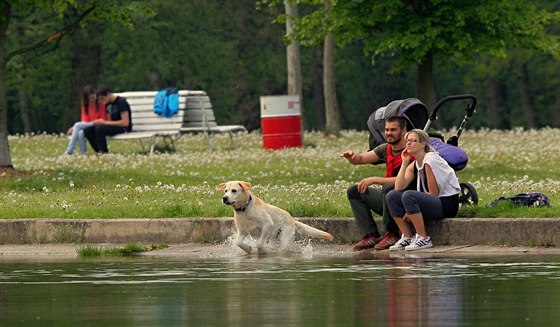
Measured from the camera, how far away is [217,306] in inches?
444

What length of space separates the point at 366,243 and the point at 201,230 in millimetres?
1946

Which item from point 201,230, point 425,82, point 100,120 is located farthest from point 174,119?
point 201,230

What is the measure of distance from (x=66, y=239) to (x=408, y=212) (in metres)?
3.96

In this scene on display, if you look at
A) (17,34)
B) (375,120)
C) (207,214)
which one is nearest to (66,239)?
(207,214)

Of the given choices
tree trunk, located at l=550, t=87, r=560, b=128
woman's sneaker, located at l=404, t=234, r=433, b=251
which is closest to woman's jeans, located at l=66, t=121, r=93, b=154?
woman's sneaker, located at l=404, t=234, r=433, b=251

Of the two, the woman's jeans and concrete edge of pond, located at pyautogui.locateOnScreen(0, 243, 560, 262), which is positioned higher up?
the woman's jeans

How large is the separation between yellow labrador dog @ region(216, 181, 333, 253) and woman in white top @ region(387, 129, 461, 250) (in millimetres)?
807

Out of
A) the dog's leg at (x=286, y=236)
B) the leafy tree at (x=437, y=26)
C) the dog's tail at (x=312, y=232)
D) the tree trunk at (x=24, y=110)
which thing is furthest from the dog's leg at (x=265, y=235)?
the tree trunk at (x=24, y=110)

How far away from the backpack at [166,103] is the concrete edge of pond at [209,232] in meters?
18.1

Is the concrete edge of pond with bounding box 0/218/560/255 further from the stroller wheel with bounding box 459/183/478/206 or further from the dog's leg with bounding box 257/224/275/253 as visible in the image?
the stroller wheel with bounding box 459/183/478/206

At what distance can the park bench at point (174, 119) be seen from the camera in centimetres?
3547

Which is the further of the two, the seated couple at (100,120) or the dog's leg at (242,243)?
the seated couple at (100,120)

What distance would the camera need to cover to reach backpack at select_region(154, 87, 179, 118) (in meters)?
36.0

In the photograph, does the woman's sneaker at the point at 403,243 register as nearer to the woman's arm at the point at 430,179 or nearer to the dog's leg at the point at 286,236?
the woman's arm at the point at 430,179
